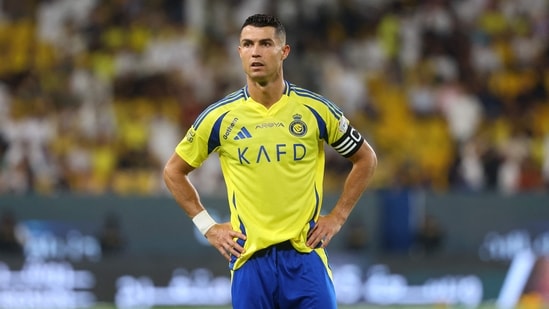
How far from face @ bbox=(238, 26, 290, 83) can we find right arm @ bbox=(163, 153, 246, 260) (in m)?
0.68

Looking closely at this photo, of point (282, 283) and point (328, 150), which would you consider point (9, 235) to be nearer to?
point (328, 150)

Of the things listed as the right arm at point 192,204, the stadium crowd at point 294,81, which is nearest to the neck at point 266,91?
the right arm at point 192,204

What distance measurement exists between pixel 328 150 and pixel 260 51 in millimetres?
9217

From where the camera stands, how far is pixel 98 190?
15133 mm

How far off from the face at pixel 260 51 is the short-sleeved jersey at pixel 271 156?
0.73 feet

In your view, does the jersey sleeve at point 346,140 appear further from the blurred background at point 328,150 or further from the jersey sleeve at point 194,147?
the blurred background at point 328,150

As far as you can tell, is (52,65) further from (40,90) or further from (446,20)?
(446,20)

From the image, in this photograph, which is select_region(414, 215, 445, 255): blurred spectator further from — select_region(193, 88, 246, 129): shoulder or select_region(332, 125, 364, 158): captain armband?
select_region(193, 88, 246, 129): shoulder

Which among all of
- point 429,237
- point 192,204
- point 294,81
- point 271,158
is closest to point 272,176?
point 271,158

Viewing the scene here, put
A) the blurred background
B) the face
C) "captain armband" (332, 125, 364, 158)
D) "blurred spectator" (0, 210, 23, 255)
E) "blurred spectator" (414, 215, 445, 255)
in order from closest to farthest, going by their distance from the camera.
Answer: the face
"captain armband" (332, 125, 364, 158)
the blurred background
"blurred spectator" (0, 210, 23, 255)
"blurred spectator" (414, 215, 445, 255)

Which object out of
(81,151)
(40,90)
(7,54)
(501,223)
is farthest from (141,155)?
(501,223)

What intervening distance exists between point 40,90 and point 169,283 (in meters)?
3.89

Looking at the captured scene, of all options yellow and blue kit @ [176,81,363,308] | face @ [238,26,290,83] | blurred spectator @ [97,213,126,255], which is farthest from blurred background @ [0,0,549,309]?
face @ [238,26,290,83]

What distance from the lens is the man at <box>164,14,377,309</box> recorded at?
6.32 meters
